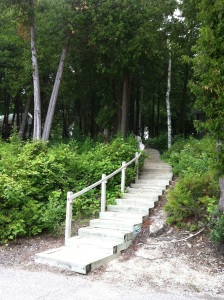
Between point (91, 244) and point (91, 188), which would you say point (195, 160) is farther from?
point (91, 244)

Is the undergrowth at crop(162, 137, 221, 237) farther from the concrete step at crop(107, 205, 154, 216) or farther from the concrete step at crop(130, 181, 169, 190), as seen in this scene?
the concrete step at crop(130, 181, 169, 190)

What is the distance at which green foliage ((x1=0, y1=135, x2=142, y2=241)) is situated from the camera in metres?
6.75

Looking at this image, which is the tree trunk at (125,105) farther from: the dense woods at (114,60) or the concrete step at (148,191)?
the concrete step at (148,191)

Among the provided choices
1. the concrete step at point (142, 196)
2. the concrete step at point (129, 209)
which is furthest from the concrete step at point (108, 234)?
the concrete step at point (142, 196)

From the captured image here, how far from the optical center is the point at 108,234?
6.41 meters

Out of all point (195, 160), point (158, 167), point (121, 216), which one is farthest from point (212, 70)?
point (158, 167)

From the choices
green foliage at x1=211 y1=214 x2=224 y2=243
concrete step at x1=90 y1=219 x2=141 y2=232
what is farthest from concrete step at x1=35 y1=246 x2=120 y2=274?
green foliage at x1=211 y1=214 x2=224 y2=243

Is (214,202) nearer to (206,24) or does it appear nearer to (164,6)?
(206,24)

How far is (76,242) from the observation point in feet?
20.6

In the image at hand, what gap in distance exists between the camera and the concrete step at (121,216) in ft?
23.8

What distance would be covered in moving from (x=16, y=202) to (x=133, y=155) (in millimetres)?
5061

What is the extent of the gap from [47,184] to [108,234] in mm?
2441

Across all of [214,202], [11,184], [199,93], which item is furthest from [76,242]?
[199,93]

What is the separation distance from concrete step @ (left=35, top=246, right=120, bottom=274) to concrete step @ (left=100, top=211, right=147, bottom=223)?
1.48 m
